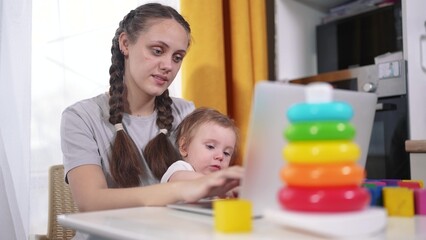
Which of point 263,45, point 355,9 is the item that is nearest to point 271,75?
point 263,45

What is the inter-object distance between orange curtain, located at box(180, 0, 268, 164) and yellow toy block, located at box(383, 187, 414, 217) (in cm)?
139

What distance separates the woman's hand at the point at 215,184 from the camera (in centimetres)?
73

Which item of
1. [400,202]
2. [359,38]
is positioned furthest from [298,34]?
[400,202]

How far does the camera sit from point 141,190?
3.15 ft

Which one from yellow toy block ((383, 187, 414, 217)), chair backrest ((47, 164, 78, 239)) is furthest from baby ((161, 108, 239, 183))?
yellow toy block ((383, 187, 414, 217))

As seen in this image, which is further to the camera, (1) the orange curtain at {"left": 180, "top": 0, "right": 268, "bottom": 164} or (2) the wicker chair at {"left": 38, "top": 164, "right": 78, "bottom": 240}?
(1) the orange curtain at {"left": 180, "top": 0, "right": 268, "bottom": 164}

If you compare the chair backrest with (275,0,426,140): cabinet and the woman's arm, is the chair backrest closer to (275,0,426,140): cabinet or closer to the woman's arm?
the woman's arm

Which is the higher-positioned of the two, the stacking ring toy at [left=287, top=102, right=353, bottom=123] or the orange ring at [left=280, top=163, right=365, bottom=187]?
the stacking ring toy at [left=287, top=102, right=353, bottom=123]

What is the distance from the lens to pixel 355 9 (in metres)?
2.42

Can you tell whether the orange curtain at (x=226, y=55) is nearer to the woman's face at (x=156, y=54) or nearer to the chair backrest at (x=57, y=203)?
the woman's face at (x=156, y=54)

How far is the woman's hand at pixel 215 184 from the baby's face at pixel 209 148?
58cm

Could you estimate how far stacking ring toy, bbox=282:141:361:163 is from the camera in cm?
54

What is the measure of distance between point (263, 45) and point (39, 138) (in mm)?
1190

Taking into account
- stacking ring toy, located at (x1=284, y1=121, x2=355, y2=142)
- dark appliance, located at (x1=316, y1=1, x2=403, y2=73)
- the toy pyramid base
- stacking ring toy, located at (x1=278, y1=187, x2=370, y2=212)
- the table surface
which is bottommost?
the table surface
